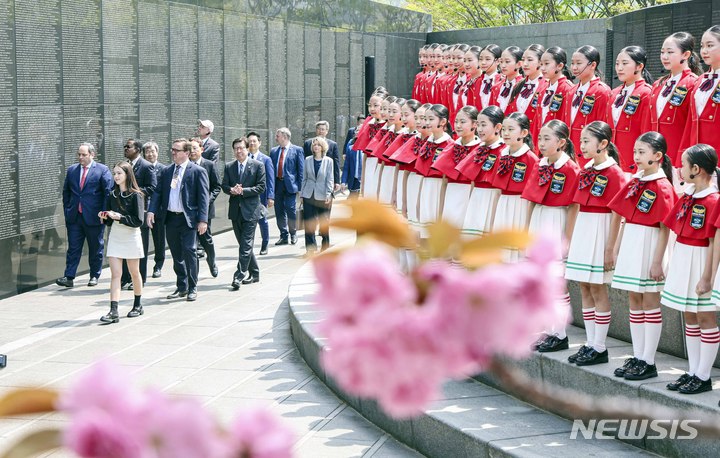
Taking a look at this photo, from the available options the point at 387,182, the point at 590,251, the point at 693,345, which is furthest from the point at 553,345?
the point at 387,182

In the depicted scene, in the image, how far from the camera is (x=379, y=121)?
13.1 m

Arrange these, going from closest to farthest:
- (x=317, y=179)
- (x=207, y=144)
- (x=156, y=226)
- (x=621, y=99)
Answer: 1. (x=621, y=99)
2. (x=156, y=226)
3. (x=317, y=179)
4. (x=207, y=144)

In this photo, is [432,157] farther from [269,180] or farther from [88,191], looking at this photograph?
[269,180]

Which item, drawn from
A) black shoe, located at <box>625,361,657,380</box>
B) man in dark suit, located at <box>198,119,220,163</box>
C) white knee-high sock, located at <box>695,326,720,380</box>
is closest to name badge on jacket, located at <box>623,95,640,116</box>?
black shoe, located at <box>625,361,657,380</box>

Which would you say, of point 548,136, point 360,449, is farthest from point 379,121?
point 360,449

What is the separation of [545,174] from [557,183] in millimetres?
119

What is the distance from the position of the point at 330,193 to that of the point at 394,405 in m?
13.9

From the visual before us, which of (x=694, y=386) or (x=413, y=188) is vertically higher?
(x=413, y=188)

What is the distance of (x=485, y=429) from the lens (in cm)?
677

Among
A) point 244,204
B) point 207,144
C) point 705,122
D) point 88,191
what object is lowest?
point 244,204

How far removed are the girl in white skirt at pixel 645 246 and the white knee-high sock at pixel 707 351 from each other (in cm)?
45

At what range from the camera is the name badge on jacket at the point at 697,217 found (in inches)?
249

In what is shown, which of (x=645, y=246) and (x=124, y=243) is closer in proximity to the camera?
(x=645, y=246)

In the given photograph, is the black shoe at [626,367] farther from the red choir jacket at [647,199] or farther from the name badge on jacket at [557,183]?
the name badge on jacket at [557,183]
